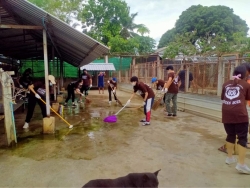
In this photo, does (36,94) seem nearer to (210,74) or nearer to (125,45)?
(210,74)

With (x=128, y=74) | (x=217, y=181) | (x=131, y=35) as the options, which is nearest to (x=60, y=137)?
(x=217, y=181)

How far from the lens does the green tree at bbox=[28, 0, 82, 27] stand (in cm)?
2429

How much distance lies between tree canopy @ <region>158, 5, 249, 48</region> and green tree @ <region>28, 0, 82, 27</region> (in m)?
12.6

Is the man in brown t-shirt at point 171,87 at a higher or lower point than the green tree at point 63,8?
lower

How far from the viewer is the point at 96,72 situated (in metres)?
20.1

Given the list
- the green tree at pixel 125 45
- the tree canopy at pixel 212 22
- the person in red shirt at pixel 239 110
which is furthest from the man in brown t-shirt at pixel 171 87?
the tree canopy at pixel 212 22

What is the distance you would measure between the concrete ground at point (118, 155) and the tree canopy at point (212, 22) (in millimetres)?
19690

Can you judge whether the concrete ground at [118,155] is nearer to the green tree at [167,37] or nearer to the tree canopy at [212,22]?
the tree canopy at [212,22]

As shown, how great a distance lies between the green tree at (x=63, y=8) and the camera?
79.7 ft

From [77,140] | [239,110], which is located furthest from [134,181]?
[77,140]

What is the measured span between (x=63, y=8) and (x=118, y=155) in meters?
25.1

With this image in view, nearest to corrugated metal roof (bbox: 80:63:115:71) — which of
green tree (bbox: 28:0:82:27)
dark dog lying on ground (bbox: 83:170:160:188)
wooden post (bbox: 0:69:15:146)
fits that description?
green tree (bbox: 28:0:82:27)

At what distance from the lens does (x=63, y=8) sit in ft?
84.2

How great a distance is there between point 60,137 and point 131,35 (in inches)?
854
